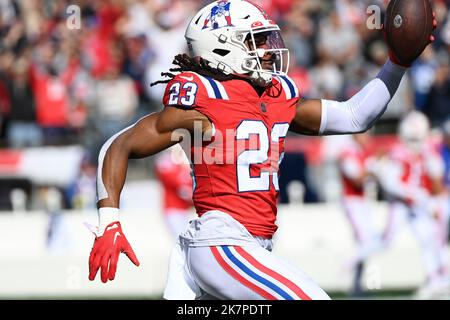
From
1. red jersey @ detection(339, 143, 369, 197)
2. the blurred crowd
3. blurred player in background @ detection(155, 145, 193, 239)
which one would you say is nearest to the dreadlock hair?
blurred player in background @ detection(155, 145, 193, 239)

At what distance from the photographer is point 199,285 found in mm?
4555

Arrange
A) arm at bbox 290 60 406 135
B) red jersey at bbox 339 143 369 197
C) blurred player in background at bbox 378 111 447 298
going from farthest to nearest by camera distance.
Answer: red jersey at bbox 339 143 369 197
blurred player in background at bbox 378 111 447 298
arm at bbox 290 60 406 135

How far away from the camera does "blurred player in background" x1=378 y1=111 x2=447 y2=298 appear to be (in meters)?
10.6

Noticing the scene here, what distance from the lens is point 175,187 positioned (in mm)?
10727

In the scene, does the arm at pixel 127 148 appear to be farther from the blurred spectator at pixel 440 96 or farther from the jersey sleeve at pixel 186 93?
the blurred spectator at pixel 440 96

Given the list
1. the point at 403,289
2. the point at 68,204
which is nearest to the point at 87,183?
the point at 68,204

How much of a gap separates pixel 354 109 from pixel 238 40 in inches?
26.3

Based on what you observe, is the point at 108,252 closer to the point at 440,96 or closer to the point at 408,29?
the point at 408,29

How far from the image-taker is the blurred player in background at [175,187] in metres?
10.7

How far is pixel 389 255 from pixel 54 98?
3995mm

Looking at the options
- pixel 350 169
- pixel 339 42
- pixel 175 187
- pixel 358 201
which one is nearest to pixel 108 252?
pixel 175 187

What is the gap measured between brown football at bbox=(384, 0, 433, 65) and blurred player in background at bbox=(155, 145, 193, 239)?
19.1 feet

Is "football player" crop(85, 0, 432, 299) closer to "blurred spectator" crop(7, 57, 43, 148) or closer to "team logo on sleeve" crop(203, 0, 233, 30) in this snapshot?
"team logo on sleeve" crop(203, 0, 233, 30)

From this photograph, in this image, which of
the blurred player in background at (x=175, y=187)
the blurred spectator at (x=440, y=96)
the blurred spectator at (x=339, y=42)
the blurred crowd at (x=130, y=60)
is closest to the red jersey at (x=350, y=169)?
the blurred crowd at (x=130, y=60)
